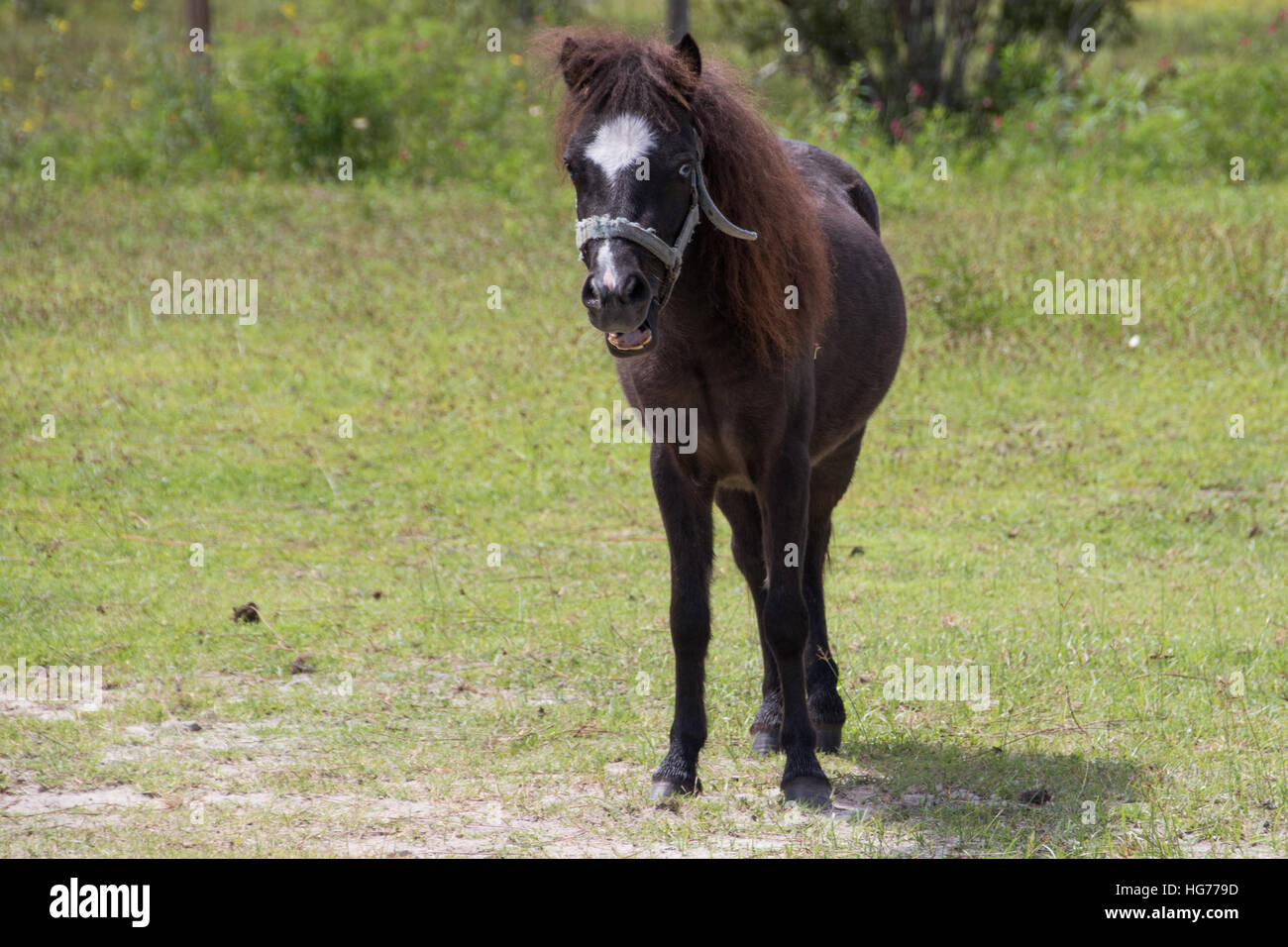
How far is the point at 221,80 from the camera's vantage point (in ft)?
58.4

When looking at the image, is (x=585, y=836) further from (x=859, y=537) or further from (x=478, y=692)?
(x=859, y=537)

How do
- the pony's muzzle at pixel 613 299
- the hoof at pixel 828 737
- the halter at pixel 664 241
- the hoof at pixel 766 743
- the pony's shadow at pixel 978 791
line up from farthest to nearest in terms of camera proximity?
the hoof at pixel 828 737 < the hoof at pixel 766 743 < the pony's shadow at pixel 978 791 < the halter at pixel 664 241 < the pony's muzzle at pixel 613 299

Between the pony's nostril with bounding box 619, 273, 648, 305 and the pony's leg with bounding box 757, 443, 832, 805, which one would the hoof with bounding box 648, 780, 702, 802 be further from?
the pony's nostril with bounding box 619, 273, 648, 305

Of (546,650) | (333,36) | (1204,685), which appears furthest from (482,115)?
(1204,685)

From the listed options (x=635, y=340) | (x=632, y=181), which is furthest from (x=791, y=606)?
(x=632, y=181)

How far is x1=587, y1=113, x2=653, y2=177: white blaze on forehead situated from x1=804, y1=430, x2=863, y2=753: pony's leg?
200cm

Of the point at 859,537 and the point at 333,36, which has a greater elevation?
the point at 333,36

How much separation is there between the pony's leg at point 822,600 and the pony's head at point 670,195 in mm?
1256

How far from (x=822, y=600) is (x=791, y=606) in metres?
0.95

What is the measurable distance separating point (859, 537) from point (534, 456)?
2.32 m

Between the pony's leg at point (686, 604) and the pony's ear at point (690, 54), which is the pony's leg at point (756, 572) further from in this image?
the pony's ear at point (690, 54)

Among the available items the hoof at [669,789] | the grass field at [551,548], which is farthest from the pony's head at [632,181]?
the grass field at [551,548]

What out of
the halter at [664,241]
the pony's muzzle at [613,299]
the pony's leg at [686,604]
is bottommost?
the pony's leg at [686,604]

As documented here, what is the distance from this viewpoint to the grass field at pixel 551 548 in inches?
207
